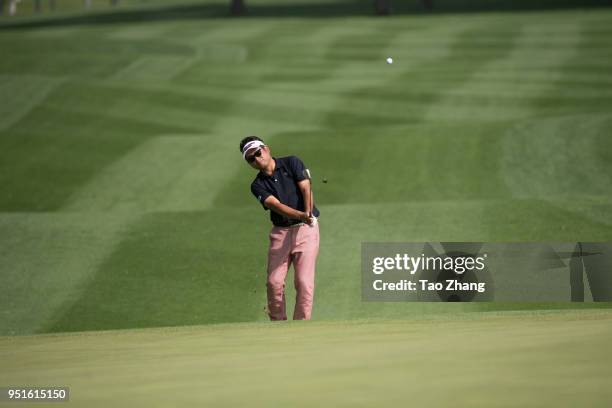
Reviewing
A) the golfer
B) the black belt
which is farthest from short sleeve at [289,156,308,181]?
the black belt

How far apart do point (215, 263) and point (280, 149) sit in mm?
8103

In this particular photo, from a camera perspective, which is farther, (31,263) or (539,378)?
(31,263)

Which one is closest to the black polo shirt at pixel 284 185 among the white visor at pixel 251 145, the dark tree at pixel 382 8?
the white visor at pixel 251 145

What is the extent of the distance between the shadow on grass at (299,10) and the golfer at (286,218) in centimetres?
4732

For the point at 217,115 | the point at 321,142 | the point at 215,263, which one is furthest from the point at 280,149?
the point at 215,263

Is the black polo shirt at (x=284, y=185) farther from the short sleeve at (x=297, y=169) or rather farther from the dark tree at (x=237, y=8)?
the dark tree at (x=237, y=8)

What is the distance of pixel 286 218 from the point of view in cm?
1117

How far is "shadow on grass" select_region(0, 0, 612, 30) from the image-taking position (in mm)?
59188

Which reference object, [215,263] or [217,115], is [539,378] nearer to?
[215,263]

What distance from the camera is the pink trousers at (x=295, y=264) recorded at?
1123 centimetres

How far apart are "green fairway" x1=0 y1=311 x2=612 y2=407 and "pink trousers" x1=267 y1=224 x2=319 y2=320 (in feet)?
4.17

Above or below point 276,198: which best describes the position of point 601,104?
below

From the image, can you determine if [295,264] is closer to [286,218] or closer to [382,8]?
[286,218]

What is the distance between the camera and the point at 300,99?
30.1 m
